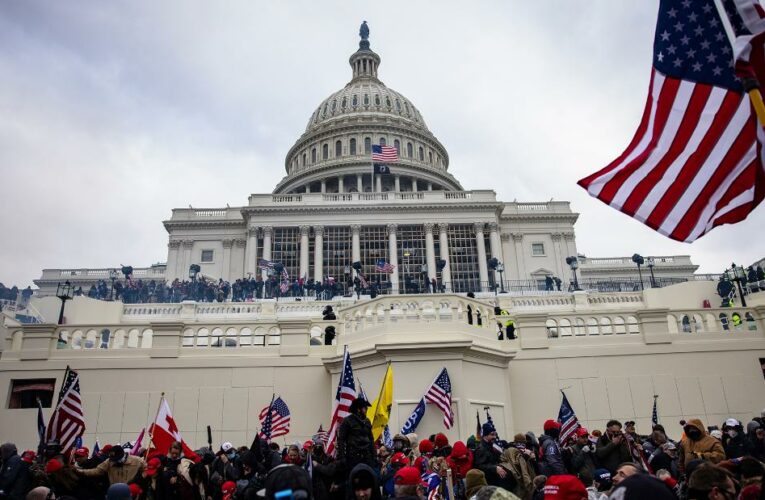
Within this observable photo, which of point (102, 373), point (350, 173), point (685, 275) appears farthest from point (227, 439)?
point (685, 275)

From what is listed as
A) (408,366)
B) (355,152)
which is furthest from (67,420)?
(355,152)

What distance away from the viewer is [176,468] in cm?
846

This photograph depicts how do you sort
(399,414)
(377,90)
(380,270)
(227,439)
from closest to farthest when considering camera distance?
1. (399,414)
2. (227,439)
3. (380,270)
4. (377,90)

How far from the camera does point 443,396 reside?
13.0 meters

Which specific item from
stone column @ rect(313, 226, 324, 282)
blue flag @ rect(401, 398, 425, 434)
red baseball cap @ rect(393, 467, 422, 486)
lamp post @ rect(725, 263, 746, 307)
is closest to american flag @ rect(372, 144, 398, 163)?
stone column @ rect(313, 226, 324, 282)

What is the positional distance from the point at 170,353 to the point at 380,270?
31458mm

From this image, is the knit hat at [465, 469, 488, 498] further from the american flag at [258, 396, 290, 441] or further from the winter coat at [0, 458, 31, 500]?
the american flag at [258, 396, 290, 441]

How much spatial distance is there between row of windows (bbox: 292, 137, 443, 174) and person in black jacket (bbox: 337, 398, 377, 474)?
7451 centimetres

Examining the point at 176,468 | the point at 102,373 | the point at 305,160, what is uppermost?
the point at 305,160

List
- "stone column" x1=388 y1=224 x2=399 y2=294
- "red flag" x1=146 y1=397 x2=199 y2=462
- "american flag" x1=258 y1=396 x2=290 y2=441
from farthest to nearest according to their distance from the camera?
"stone column" x1=388 y1=224 x2=399 y2=294 < "american flag" x1=258 y1=396 x2=290 y2=441 < "red flag" x1=146 y1=397 x2=199 y2=462

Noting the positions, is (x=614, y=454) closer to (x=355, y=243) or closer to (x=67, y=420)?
(x=67, y=420)

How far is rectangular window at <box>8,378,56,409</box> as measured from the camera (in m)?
14.8

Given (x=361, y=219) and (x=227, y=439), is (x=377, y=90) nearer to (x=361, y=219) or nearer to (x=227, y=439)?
(x=361, y=219)

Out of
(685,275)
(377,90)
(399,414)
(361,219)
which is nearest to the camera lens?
(399,414)
